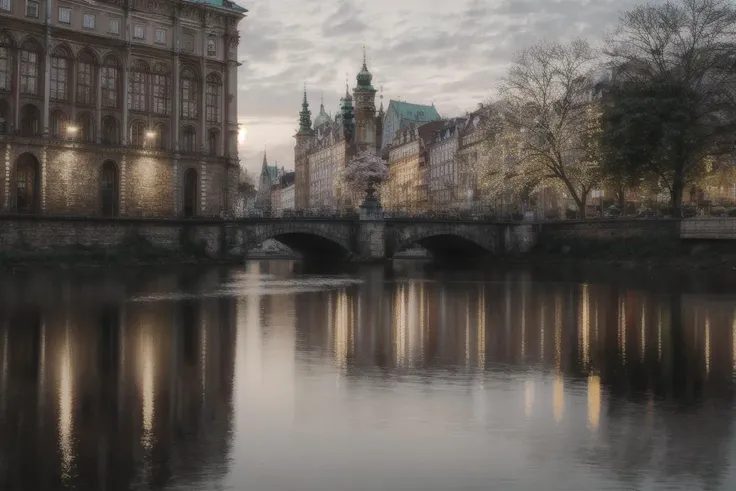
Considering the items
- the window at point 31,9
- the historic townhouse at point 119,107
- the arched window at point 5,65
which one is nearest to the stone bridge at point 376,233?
the historic townhouse at point 119,107

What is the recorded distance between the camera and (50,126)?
8625 centimetres

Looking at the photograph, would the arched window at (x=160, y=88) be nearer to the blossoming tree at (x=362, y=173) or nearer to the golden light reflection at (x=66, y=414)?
the golden light reflection at (x=66, y=414)

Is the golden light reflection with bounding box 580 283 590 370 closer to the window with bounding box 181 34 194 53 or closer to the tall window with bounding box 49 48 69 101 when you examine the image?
the tall window with bounding box 49 48 69 101

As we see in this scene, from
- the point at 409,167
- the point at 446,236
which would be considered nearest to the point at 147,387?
the point at 446,236

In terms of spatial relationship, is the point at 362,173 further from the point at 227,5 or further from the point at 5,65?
the point at 5,65

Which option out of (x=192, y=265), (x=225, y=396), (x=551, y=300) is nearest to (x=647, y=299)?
(x=551, y=300)

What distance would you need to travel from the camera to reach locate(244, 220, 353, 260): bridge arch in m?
89.8

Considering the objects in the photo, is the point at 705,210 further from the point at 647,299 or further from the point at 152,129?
the point at 152,129

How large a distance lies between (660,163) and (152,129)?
170 ft

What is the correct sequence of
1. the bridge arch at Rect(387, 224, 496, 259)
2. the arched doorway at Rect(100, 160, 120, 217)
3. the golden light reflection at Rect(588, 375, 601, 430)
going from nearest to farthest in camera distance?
the golden light reflection at Rect(588, 375, 601, 430)
the arched doorway at Rect(100, 160, 120, 217)
the bridge arch at Rect(387, 224, 496, 259)

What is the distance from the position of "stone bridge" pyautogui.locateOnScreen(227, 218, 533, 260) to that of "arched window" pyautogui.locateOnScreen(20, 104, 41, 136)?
20.8 metres

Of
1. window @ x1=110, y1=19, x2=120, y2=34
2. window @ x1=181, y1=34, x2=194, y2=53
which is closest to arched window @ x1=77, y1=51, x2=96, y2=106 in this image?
window @ x1=110, y1=19, x2=120, y2=34

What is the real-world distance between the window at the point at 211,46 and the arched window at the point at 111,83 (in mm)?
11108

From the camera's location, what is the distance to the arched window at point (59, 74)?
86062mm
